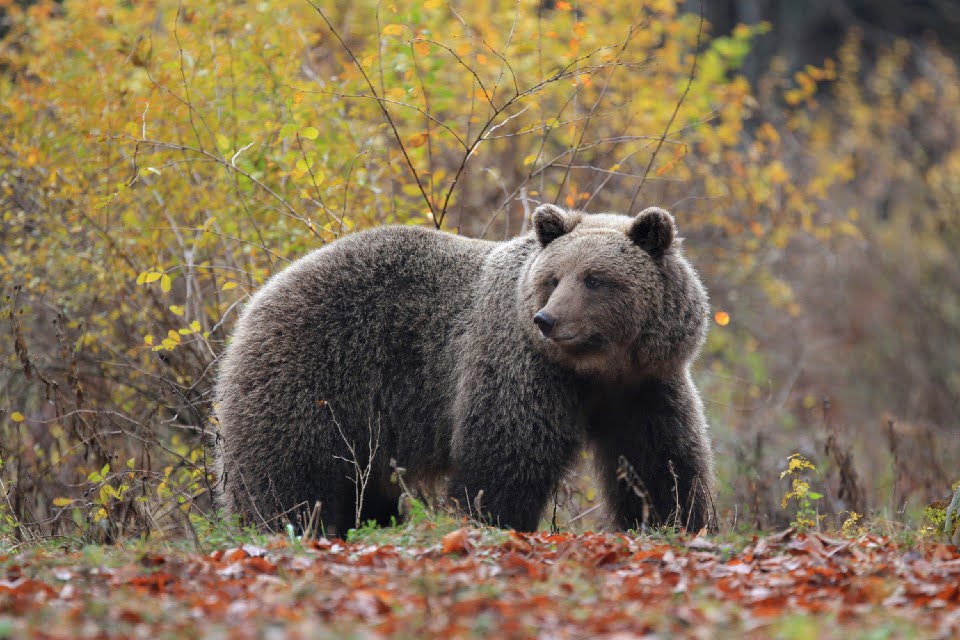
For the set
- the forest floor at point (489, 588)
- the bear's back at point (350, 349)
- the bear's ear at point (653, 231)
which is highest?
the bear's ear at point (653, 231)

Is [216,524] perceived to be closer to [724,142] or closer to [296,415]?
[296,415]

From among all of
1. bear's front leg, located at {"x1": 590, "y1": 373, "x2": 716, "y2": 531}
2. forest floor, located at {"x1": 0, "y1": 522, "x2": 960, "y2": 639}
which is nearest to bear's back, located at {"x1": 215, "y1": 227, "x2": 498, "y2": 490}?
bear's front leg, located at {"x1": 590, "y1": 373, "x2": 716, "y2": 531}

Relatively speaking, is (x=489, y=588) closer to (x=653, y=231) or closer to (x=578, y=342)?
(x=578, y=342)

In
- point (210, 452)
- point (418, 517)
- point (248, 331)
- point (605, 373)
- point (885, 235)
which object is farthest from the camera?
point (885, 235)

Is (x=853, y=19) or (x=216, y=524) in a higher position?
(x=853, y=19)

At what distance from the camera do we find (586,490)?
9.97 meters

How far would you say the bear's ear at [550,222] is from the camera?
7020 millimetres

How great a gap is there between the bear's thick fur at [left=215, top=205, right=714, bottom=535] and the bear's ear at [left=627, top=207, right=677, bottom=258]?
1cm

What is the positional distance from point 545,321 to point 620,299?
57 centimetres

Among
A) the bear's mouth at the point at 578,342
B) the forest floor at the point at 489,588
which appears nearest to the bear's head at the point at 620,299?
the bear's mouth at the point at 578,342

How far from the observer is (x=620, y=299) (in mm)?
6758

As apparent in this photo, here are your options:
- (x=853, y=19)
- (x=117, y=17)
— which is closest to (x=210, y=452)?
(x=117, y=17)

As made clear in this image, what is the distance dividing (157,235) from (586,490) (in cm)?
420

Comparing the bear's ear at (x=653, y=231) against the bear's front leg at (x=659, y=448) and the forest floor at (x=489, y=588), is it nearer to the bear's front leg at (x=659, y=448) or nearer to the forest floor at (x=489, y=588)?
the bear's front leg at (x=659, y=448)
